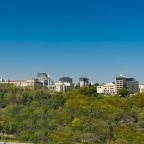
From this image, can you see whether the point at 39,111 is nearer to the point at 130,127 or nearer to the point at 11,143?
the point at 11,143

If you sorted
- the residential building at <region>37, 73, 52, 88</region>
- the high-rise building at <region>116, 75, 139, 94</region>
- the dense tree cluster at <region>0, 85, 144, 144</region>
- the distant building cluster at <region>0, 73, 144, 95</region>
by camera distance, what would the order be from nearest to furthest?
the dense tree cluster at <region>0, 85, 144, 144</region> < the distant building cluster at <region>0, 73, 144, 95</region> < the high-rise building at <region>116, 75, 139, 94</region> < the residential building at <region>37, 73, 52, 88</region>

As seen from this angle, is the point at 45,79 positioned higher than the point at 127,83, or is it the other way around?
the point at 45,79

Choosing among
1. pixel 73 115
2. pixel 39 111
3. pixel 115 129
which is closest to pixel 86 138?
pixel 115 129

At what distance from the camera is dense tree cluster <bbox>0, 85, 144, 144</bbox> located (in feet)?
67.1

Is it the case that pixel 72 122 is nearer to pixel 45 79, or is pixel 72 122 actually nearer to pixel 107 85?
pixel 107 85

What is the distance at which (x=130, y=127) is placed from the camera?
21641mm

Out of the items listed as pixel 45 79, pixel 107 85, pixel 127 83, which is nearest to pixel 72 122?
pixel 107 85

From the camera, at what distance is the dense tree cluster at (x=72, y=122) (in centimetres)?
2045

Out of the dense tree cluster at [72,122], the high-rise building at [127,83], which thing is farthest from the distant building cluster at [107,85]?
the dense tree cluster at [72,122]

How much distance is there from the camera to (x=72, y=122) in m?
24.5

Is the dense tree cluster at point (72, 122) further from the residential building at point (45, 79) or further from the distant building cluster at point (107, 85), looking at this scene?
the residential building at point (45, 79)

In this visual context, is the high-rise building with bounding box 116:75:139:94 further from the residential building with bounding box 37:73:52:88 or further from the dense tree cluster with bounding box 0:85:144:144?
the dense tree cluster with bounding box 0:85:144:144

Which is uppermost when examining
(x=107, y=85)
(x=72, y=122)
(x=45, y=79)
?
(x=45, y=79)

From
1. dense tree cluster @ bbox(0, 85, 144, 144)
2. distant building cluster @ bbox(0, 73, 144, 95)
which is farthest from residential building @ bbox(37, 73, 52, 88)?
dense tree cluster @ bbox(0, 85, 144, 144)
